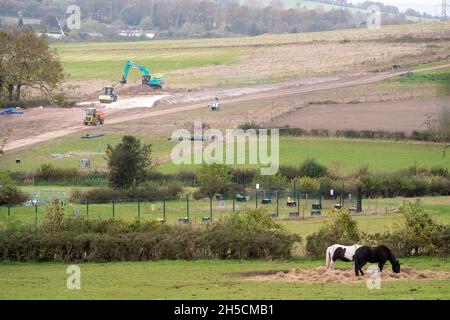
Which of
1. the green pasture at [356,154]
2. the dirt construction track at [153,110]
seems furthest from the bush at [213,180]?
the dirt construction track at [153,110]

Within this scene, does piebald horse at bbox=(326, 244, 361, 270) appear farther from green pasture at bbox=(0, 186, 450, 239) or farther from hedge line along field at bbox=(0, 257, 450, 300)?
green pasture at bbox=(0, 186, 450, 239)

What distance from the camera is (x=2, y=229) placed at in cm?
3102

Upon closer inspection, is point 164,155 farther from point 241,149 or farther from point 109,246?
point 109,246

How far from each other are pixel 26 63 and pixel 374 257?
2516 inches

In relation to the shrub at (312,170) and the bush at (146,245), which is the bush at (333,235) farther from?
the shrub at (312,170)

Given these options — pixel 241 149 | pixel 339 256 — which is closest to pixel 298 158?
pixel 241 149

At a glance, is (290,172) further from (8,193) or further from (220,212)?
(8,193)

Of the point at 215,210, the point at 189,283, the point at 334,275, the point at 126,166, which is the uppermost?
the point at 126,166

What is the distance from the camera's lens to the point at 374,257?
24.1m

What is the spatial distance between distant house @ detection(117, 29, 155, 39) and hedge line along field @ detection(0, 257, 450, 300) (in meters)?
146

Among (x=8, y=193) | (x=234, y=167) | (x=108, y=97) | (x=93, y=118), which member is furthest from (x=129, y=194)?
(x=108, y=97)

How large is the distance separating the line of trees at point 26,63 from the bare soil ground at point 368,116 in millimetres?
22726
